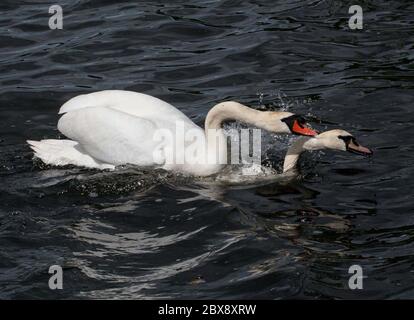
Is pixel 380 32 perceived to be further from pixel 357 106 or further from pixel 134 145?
pixel 134 145

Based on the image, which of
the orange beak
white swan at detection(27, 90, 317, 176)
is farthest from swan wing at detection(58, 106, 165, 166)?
the orange beak

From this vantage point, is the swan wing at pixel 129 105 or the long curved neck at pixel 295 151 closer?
the long curved neck at pixel 295 151

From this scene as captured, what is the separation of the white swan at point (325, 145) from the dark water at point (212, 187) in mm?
216

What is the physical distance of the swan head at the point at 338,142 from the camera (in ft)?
31.7

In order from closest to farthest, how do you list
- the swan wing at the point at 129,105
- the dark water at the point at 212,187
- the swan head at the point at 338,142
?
the dark water at the point at 212,187 → the swan head at the point at 338,142 → the swan wing at the point at 129,105

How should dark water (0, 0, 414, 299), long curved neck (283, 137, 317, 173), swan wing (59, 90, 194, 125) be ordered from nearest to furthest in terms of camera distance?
1. dark water (0, 0, 414, 299)
2. long curved neck (283, 137, 317, 173)
3. swan wing (59, 90, 194, 125)

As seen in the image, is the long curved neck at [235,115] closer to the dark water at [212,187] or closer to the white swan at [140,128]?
the white swan at [140,128]

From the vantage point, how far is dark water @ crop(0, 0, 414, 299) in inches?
316

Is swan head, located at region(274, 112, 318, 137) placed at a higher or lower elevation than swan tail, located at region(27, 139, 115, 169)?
higher

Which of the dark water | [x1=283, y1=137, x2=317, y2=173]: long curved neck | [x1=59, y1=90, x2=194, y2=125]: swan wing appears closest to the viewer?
the dark water

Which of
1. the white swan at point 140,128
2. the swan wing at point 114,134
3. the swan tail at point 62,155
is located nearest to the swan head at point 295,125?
the white swan at point 140,128

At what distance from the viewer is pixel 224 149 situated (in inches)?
397

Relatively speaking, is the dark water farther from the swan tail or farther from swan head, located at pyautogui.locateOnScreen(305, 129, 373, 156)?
swan head, located at pyautogui.locateOnScreen(305, 129, 373, 156)

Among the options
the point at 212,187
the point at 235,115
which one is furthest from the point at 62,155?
the point at 235,115
